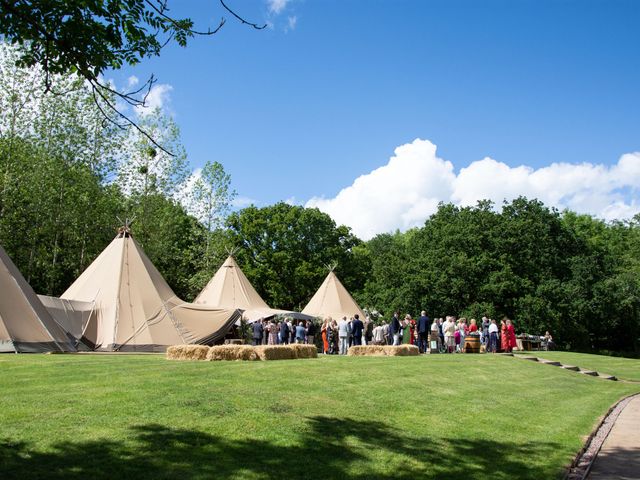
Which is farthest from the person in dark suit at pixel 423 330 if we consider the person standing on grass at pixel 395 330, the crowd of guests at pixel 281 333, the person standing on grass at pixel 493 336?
the crowd of guests at pixel 281 333

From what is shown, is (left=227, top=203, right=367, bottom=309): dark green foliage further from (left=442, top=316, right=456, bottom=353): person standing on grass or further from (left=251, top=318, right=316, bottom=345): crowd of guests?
(left=442, top=316, right=456, bottom=353): person standing on grass

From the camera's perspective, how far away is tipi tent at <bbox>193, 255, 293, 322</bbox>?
3438 cm

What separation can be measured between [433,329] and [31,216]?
71.3 feet

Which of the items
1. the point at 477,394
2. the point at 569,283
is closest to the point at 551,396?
the point at 477,394

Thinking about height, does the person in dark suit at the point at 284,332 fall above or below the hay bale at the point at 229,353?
above

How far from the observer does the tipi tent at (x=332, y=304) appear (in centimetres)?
3841

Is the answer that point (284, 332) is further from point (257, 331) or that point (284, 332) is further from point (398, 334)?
point (398, 334)

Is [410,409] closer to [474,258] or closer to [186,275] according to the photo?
[474,258]

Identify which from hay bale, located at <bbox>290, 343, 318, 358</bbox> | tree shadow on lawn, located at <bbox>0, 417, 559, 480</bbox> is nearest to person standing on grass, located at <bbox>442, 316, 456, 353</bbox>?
hay bale, located at <bbox>290, 343, 318, 358</bbox>

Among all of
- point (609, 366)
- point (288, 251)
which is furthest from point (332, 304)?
point (609, 366)

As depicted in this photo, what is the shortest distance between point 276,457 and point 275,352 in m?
8.64

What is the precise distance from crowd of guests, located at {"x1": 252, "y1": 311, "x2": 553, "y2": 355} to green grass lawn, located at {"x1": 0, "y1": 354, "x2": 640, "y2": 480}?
10609mm

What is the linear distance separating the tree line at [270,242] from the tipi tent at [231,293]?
2946mm

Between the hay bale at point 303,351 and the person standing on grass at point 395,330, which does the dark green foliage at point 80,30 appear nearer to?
the hay bale at point 303,351
